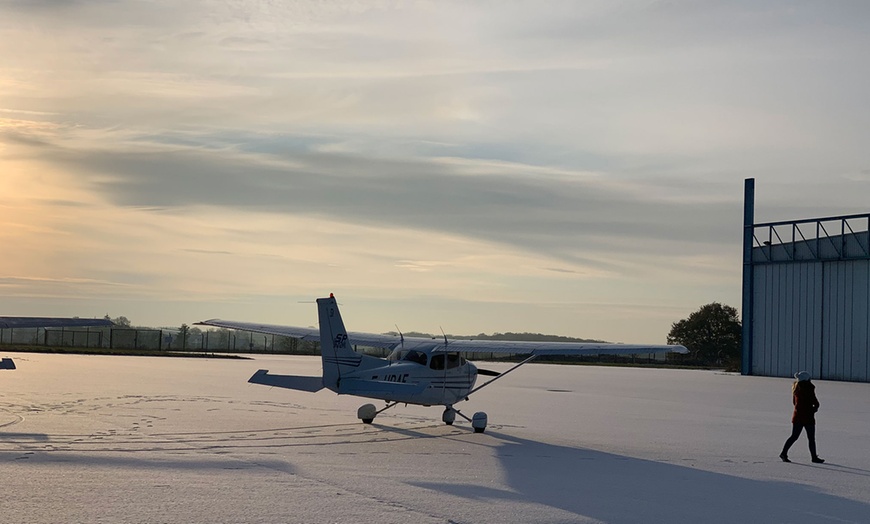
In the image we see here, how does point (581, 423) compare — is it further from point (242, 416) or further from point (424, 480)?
point (424, 480)

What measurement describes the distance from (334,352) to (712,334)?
89023 mm

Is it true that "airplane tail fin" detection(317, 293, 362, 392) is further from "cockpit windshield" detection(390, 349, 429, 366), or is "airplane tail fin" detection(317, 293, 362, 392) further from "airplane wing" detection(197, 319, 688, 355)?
"airplane wing" detection(197, 319, 688, 355)

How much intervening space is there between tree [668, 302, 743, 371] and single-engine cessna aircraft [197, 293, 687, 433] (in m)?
82.4

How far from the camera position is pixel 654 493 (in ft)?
40.0

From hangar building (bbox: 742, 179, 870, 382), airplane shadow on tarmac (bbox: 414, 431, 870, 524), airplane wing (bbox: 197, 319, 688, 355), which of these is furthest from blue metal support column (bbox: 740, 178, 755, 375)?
airplane shadow on tarmac (bbox: 414, 431, 870, 524)

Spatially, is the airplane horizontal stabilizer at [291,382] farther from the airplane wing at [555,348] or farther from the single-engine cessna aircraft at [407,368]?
the airplane wing at [555,348]

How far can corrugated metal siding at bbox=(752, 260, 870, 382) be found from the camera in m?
49.8

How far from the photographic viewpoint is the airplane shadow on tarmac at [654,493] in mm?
10789

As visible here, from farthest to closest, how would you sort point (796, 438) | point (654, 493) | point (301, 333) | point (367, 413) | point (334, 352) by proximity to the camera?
point (301, 333) < point (367, 413) < point (334, 352) < point (796, 438) < point (654, 493)

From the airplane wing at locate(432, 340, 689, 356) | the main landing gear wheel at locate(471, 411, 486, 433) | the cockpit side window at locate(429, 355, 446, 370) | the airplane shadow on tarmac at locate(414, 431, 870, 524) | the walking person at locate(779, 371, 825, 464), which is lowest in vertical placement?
the airplane shadow on tarmac at locate(414, 431, 870, 524)

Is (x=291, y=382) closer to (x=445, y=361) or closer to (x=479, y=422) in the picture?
(x=445, y=361)

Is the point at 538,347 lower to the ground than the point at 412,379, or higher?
higher

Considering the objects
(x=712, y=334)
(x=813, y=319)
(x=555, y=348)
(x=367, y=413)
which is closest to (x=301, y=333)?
(x=367, y=413)

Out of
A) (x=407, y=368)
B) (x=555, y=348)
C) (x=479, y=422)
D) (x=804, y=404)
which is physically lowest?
(x=479, y=422)
